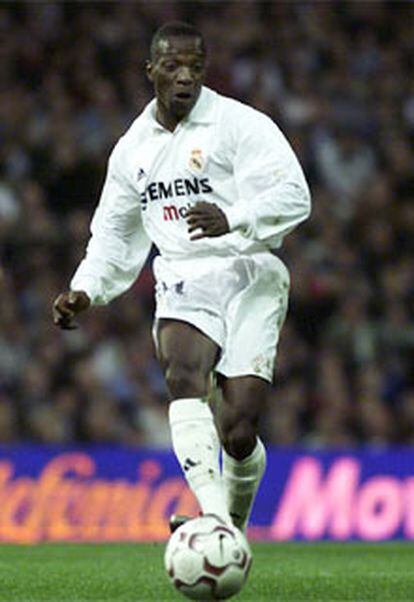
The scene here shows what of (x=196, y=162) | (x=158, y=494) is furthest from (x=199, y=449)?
(x=158, y=494)

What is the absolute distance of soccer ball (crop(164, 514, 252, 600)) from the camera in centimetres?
583

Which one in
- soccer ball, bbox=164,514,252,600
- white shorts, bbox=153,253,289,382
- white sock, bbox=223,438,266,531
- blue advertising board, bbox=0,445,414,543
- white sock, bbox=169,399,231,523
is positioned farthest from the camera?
blue advertising board, bbox=0,445,414,543

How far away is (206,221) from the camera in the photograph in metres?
6.38

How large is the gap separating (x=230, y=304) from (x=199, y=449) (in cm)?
79

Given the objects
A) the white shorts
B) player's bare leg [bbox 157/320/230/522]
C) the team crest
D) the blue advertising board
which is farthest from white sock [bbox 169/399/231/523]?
the blue advertising board

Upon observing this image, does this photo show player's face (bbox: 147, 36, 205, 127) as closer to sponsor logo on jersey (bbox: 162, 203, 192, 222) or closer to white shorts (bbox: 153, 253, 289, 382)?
sponsor logo on jersey (bbox: 162, 203, 192, 222)

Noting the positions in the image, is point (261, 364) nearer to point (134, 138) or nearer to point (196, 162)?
point (196, 162)

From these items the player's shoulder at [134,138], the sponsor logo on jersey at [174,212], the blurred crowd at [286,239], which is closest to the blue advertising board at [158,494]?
the blurred crowd at [286,239]

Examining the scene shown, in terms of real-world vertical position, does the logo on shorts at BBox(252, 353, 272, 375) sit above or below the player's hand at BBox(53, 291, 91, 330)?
below

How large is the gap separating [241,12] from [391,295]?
343cm

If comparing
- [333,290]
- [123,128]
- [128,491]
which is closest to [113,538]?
[128,491]

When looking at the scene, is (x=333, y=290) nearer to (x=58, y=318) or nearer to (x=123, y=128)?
(x=123, y=128)

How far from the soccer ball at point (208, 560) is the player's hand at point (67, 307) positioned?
1273 millimetres

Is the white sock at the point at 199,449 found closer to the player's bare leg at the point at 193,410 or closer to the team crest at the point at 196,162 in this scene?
the player's bare leg at the point at 193,410
